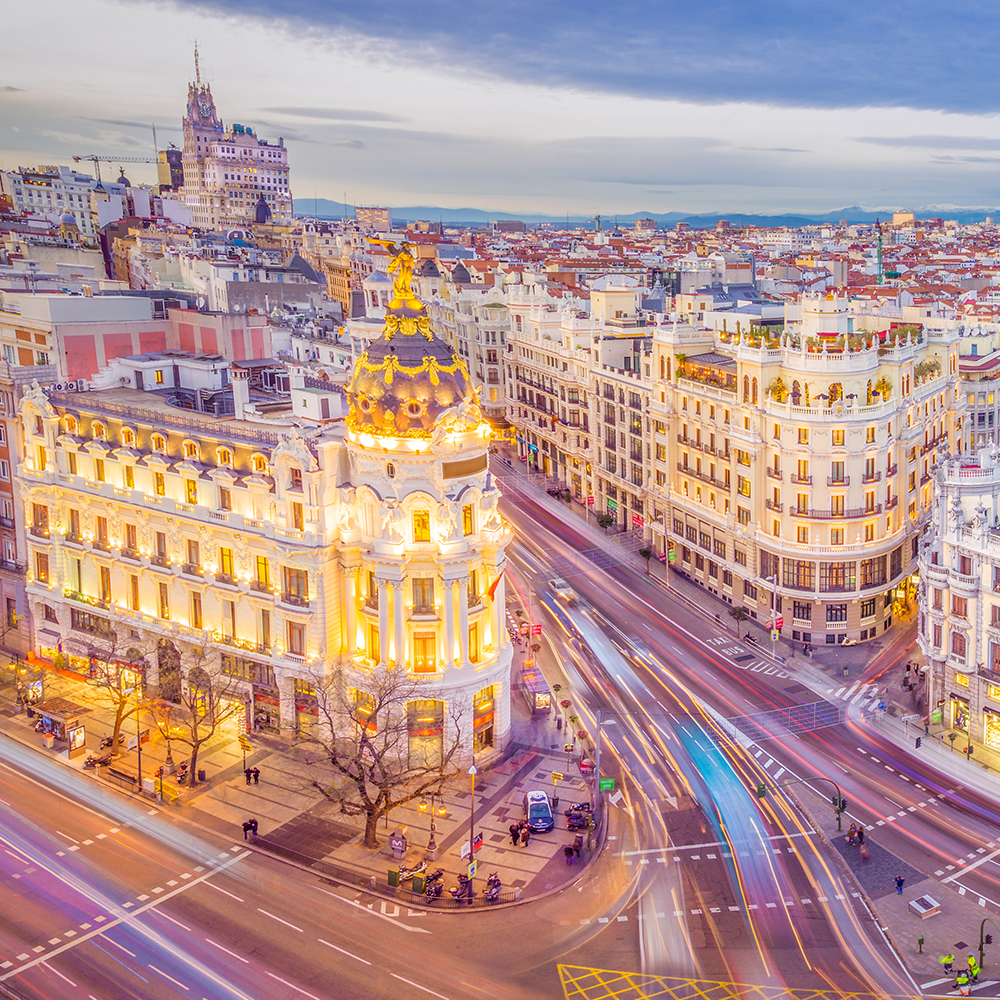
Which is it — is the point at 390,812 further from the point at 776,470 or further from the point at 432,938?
the point at 776,470

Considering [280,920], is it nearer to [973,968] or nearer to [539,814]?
[539,814]

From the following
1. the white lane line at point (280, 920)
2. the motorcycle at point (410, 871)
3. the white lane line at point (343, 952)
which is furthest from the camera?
the motorcycle at point (410, 871)

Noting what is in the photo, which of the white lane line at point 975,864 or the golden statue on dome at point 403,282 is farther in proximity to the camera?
the golden statue on dome at point 403,282

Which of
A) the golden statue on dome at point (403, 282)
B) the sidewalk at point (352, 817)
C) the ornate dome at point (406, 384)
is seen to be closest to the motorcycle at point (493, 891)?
the sidewalk at point (352, 817)

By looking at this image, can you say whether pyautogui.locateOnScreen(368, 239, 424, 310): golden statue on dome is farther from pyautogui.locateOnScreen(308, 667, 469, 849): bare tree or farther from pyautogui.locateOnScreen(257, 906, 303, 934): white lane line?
pyautogui.locateOnScreen(257, 906, 303, 934): white lane line

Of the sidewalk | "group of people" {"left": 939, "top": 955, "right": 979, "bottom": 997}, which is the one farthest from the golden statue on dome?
"group of people" {"left": 939, "top": 955, "right": 979, "bottom": 997}

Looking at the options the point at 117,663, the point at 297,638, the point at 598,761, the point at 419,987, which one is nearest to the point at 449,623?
the point at 297,638

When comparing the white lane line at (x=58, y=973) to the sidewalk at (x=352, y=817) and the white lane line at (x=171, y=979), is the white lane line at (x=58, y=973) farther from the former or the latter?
the sidewalk at (x=352, y=817)

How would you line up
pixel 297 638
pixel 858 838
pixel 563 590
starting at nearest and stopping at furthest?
pixel 858 838 → pixel 297 638 → pixel 563 590
